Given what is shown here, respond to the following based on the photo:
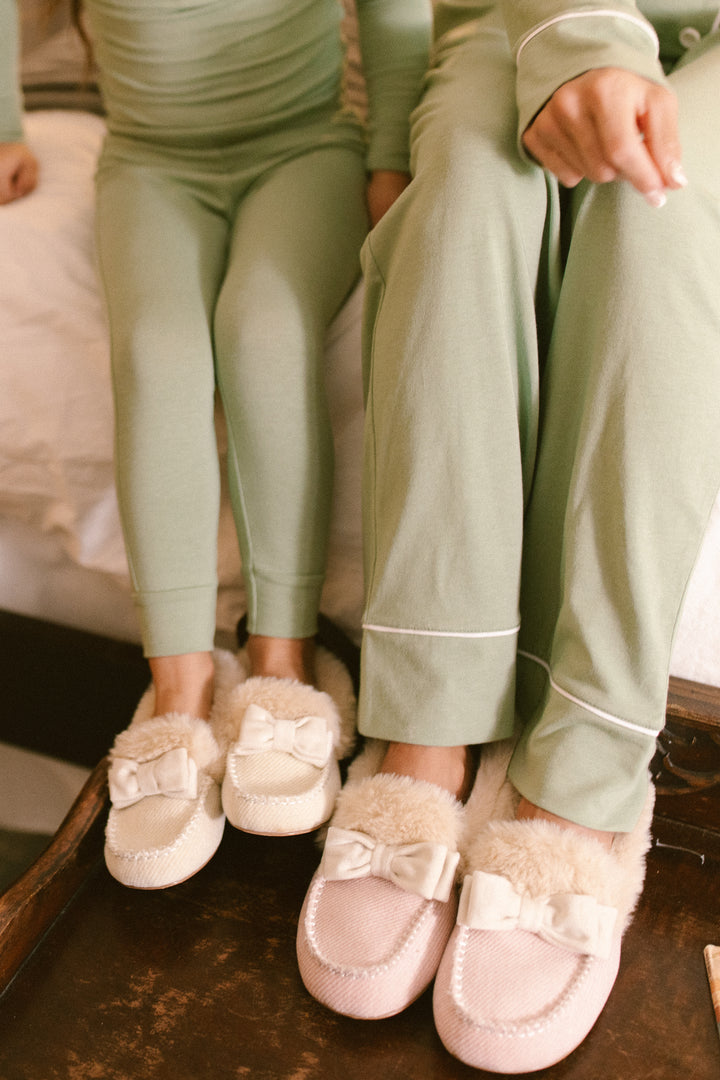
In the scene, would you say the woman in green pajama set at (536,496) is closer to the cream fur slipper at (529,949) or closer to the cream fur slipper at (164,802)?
the cream fur slipper at (529,949)

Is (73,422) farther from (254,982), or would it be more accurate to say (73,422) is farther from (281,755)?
(254,982)

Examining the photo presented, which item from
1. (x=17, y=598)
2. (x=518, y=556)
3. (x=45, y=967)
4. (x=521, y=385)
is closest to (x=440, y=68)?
(x=521, y=385)

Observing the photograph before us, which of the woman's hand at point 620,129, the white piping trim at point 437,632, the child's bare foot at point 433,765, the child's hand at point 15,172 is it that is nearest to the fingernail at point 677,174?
the woman's hand at point 620,129

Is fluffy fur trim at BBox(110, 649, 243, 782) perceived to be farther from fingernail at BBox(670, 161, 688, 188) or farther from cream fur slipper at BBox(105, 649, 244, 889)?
fingernail at BBox(670, 161, 688, 188)

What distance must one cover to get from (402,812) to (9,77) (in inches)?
37.7

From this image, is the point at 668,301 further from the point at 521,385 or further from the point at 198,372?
the point at 198,372

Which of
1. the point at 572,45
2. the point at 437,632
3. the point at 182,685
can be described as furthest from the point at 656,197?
the point at 182,685

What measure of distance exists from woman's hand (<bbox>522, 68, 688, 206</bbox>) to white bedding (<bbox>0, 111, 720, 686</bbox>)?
0.94ft

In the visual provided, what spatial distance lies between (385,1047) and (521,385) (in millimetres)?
484

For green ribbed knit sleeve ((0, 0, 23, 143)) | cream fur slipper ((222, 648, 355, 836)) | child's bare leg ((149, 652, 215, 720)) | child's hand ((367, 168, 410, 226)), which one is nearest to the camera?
cream fur slipper ((222, 648, 355, 836))

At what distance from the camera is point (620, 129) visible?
1.56 feet

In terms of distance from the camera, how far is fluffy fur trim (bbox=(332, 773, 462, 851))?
1.83 feet

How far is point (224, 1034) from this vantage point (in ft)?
1.78

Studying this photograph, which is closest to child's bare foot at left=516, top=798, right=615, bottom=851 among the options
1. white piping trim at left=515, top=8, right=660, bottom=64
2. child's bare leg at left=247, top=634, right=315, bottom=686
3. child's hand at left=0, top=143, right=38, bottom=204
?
child's bare leg at left=247, top=634, right=315, bottom=686
